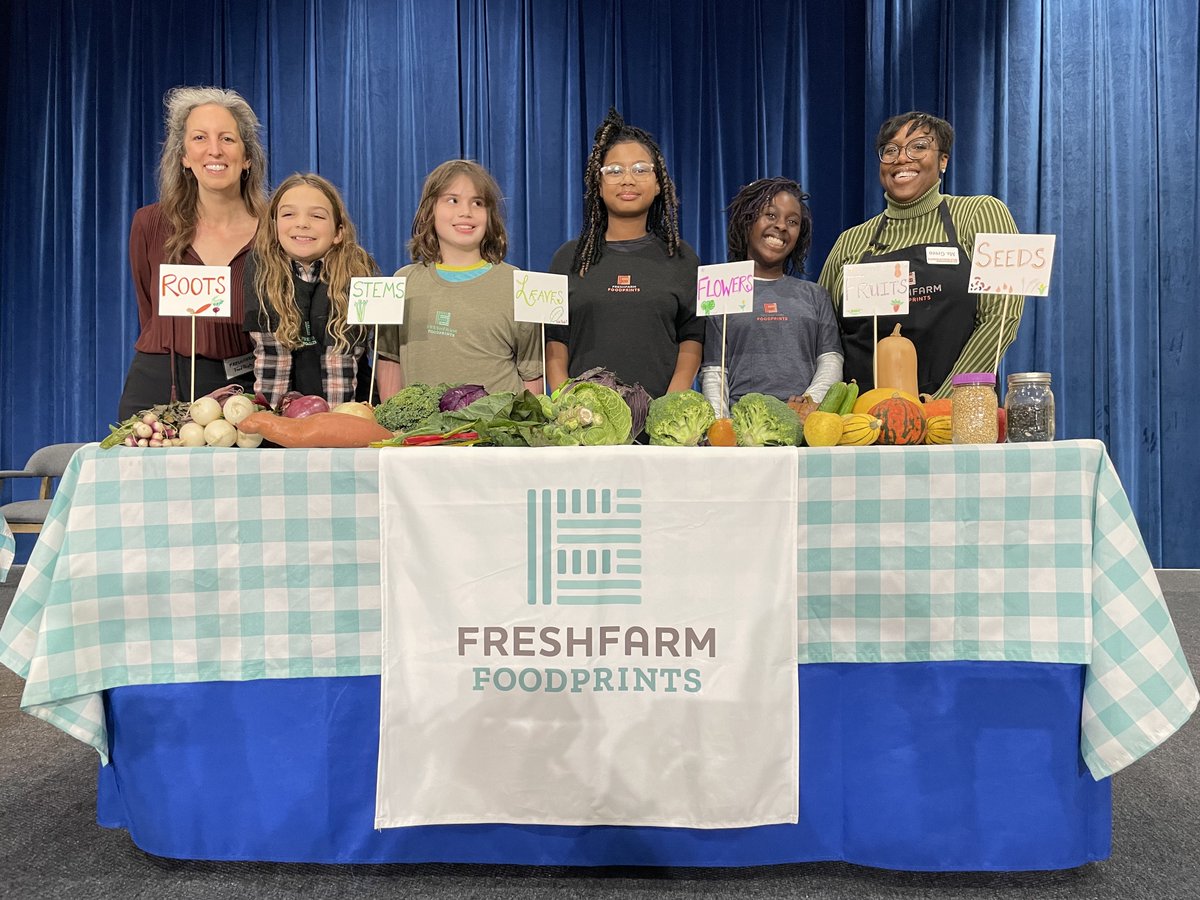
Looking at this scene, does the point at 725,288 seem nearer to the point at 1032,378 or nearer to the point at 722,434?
the point at 722,434

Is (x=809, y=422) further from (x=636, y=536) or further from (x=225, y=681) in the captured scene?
(x=225, y=681)

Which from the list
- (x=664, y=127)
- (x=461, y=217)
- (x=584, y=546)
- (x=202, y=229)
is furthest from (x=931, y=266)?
(x=664, y=127)

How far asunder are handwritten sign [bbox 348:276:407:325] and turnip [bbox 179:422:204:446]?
0.49m

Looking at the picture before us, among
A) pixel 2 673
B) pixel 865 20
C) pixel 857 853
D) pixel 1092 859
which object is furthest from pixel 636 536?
pixel 865 20

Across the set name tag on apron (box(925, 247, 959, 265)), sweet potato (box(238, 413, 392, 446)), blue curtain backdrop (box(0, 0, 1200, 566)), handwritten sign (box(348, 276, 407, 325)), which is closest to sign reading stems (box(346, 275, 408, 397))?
handwritten sign (box(348, 276, 407, 325))

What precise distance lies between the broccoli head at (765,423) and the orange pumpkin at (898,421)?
0.56 ft

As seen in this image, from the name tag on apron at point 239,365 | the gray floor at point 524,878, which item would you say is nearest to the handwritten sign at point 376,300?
the name tag on apron at point 239,365

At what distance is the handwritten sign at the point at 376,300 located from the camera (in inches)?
84.4

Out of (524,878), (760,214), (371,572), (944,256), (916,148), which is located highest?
(916,148)

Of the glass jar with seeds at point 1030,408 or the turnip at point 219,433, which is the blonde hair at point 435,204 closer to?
the turnip at point 219,433

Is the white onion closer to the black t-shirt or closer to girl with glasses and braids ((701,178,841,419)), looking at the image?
the black t-shirt

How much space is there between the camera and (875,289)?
211 cm

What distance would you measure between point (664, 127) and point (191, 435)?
5.01 m

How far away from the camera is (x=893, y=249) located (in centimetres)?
285
